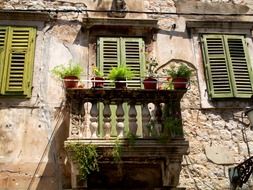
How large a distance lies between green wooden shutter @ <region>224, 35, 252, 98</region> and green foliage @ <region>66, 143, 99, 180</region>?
3289 mm

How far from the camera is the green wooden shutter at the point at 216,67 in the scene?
8.28 m

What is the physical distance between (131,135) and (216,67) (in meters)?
2.90

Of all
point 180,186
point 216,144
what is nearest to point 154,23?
point 216,144

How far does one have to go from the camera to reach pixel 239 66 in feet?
28.3

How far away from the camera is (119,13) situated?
9086mm

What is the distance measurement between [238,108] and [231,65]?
1.01 meters

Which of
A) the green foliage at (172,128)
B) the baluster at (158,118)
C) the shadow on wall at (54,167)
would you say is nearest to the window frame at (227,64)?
the baluster at (158,118)

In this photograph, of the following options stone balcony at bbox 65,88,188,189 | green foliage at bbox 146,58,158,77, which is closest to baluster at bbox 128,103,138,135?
stone balcony at bbox 65,88,188,189

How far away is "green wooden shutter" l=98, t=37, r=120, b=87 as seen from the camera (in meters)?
8.33

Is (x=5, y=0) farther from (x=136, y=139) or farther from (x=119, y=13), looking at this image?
(x=136, y=139)

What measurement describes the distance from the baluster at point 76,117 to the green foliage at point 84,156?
0.26 metres

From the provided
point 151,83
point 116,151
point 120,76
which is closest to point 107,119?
point 116,151

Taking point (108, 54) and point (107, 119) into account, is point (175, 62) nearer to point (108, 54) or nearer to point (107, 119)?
point (108, 54)

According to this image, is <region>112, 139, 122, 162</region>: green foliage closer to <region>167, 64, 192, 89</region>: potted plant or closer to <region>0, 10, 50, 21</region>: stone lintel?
<region>167, 64, 192, 89</region>: potted plant
